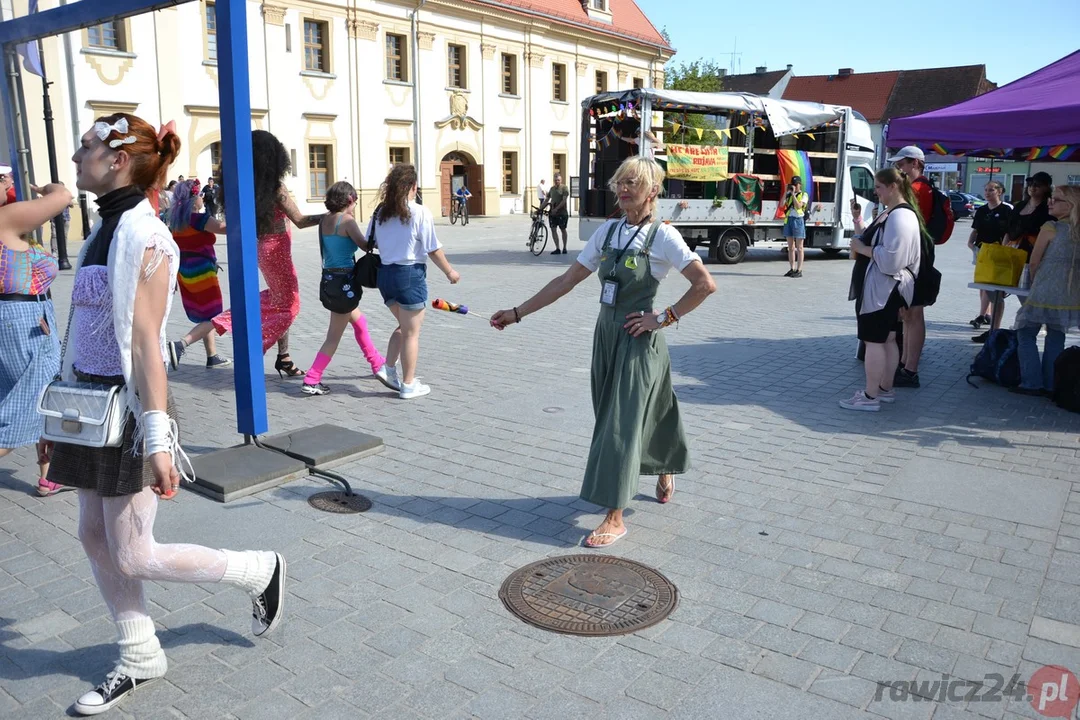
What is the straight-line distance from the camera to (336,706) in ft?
9.45

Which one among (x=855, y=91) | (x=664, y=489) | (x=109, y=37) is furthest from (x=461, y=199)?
(x=855, y=91)

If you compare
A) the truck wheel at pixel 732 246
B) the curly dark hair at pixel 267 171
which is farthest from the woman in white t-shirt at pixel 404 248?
the truck wheel at pixel 732 246

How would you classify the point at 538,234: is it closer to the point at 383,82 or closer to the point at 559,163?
the point at 383,82

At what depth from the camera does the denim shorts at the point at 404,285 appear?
21.9 feet

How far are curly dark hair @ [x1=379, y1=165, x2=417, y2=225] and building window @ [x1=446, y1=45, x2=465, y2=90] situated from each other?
28.9 m

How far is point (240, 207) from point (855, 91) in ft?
207

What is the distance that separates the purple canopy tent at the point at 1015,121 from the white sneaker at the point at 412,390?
451 centimetres

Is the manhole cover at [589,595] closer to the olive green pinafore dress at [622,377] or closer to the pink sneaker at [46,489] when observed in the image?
the olive green pinafore dress at [622,377]

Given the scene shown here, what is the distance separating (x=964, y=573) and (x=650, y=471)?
4.90ft

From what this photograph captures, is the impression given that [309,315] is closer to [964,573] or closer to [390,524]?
[390,524]

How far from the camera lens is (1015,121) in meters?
6.43

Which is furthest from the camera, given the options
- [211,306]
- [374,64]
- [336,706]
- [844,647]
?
[374,64]

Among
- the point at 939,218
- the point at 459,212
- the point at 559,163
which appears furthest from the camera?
the point at 559,163

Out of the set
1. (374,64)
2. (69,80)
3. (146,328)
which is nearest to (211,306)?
(146,328)
